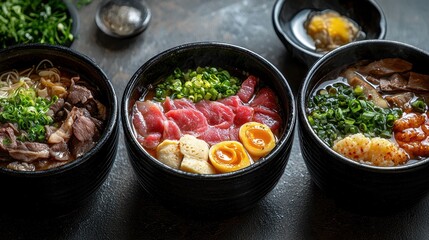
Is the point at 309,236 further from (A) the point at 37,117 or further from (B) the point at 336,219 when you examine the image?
(A) the point at 37,117

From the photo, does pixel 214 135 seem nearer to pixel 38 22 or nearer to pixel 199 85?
pixel 199 85

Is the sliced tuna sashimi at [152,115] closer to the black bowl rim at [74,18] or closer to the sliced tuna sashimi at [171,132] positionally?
the sliced tuna sashimi at [171,132]

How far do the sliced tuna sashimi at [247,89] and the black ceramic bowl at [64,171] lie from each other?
0.62 meters

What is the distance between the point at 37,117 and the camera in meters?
2.96

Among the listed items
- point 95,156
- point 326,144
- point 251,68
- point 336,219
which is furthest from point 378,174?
point 95,156

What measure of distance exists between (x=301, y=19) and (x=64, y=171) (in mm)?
1895

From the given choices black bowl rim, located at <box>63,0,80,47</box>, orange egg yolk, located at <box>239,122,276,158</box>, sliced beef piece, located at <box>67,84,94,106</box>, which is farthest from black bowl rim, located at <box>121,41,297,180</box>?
black bowl rim, located at <box>63,0,80,47</box>

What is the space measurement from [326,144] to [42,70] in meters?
1.44

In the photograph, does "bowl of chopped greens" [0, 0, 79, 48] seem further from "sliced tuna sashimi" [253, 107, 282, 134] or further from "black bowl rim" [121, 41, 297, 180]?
"sliced tuna sashimi" [253, 107, 282, 134]

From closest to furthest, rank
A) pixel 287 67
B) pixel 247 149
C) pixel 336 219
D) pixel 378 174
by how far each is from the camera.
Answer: pixel 378 174, pixel 247 149, pixel 336 219, pixel 287 67

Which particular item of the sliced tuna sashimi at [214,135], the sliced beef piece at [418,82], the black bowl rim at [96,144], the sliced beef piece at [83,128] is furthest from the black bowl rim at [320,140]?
the sliced beef piece at [83,128]

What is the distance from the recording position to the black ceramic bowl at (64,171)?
8.89 ft

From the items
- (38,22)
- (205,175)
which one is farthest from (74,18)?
(205,175)

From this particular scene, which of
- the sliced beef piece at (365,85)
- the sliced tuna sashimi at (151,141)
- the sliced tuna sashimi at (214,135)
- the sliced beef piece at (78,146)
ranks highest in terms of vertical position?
the sliced beef piece at (365,85)
